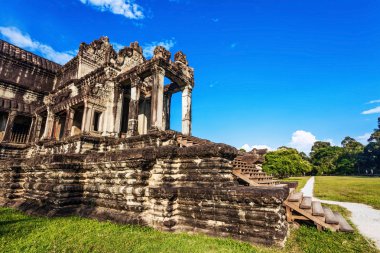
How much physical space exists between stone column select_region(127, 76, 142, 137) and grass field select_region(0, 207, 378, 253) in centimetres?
510

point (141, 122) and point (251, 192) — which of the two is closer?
point (251, 192)

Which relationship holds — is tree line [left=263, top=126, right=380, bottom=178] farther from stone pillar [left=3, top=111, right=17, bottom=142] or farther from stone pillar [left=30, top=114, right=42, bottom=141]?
stone pillar [left=3, top=111, right=17, bottom=142]

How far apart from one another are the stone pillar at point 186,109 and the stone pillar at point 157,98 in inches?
97.4

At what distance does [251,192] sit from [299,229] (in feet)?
6.91

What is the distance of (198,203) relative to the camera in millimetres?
4746

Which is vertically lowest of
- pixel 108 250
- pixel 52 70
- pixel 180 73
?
pixel 108 250

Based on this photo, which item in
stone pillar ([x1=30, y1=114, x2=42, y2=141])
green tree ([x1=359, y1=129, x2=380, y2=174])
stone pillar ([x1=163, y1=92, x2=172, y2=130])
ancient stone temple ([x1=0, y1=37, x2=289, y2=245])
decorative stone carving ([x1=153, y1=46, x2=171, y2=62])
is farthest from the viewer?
green tree ([x1=359, y1=129, x2=380, y2=174])

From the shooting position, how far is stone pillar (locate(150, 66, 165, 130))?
9.08 m

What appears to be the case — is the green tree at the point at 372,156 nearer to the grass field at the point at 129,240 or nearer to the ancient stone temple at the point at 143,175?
the ancient stone temple at the point at 143,175

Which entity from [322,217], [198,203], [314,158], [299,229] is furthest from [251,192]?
[314,158]

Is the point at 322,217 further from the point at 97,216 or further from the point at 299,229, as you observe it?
the point at 97,216

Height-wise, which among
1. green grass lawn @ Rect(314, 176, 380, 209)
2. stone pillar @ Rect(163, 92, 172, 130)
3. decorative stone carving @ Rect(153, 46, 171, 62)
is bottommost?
green grass lawn @ Rect(314, 176, 380, 209)

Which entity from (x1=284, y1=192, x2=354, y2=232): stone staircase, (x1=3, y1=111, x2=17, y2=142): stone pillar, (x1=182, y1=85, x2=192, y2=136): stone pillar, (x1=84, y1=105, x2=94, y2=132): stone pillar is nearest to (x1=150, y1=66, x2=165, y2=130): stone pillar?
(x1=182, y1=85, x2=192, y2=136): stone pillar

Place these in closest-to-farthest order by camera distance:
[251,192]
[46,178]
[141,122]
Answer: [251,192] < [46,178] < [141,122]
